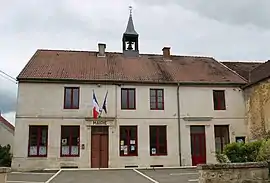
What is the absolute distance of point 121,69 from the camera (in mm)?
24438

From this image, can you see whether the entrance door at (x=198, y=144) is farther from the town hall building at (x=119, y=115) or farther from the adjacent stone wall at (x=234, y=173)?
the adjacent stone wall at (x=234, y=173)

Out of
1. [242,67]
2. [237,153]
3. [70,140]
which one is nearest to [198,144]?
[70,140]

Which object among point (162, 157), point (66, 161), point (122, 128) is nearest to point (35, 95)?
point (66, 161)

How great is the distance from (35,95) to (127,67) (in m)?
7.23

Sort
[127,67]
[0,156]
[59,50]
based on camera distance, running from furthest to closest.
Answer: [59,50]
[127,67]
[0,156]

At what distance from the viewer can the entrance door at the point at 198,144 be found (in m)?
22.9

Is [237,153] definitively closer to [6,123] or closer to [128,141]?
A: [128,141]

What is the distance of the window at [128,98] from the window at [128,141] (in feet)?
4.82

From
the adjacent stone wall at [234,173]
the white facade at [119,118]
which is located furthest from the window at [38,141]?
the adjacent stone wall at [234,173]

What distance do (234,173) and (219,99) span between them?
13.7 meters

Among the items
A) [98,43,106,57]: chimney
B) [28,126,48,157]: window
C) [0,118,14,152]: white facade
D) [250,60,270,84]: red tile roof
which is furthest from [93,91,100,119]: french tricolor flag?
[0,118,14,152]: white facade

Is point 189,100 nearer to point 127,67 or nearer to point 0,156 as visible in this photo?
point 127,67

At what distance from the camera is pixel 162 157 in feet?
73.2

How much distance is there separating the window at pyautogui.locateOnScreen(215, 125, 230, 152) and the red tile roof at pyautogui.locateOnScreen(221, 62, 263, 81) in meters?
5.05
